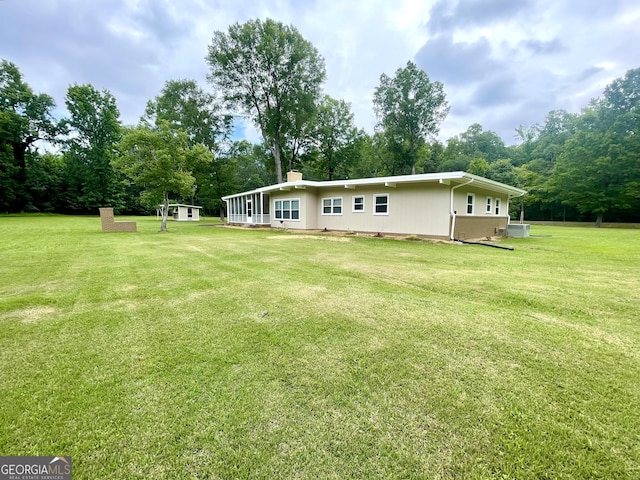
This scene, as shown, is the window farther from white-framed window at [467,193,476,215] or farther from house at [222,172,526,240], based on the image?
white-framed window at [467,193,476,215]

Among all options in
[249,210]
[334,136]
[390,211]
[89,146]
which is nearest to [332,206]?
[390,211]

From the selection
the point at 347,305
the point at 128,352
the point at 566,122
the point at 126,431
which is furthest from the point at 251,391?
the point at 566,122

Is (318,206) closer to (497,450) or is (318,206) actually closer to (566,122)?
(497,450)

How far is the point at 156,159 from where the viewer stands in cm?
1523

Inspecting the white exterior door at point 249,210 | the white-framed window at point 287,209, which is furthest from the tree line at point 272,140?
the white-framed window at point 287,209

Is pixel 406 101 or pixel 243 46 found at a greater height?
pixel 243 46

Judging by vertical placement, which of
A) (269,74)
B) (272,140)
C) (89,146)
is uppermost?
(269,74)

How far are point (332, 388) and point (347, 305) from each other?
1.74 meters

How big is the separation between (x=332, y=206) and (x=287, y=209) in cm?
340

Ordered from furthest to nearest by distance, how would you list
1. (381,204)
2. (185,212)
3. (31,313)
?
(185,212) → (381,204) → (31,313)

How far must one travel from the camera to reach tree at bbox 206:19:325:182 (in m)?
22.5

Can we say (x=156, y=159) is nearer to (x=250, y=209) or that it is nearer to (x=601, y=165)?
Answer: (x=250, y=209)

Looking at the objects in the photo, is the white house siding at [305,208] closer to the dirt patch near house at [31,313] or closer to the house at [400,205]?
the house at [400,205]

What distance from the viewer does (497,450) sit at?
5.09 feet
